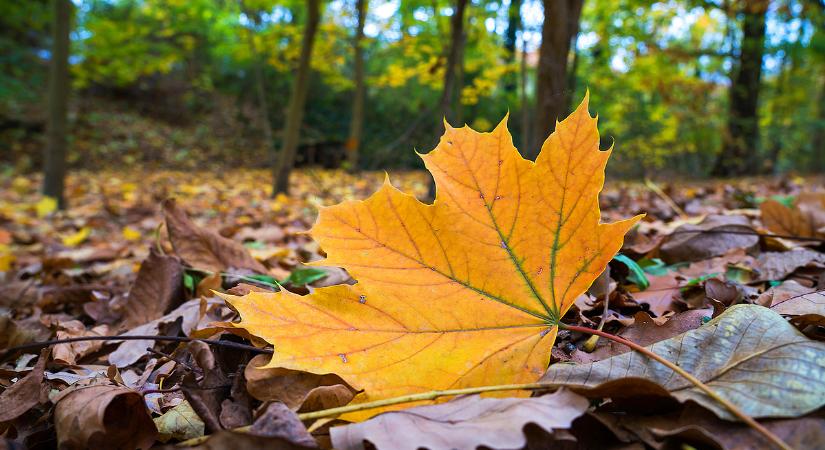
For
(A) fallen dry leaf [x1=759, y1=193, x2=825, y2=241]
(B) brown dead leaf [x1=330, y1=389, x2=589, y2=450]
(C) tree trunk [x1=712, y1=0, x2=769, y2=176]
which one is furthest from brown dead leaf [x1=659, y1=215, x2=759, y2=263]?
(C) tree trunk [x1=712, y1=0, x2=769, y2=176]

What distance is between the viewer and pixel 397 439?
569 millimetres

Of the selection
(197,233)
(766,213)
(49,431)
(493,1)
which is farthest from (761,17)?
(49,431)

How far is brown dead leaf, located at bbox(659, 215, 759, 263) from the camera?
140 cm

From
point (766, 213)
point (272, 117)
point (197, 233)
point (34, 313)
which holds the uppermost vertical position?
point (272, 117)

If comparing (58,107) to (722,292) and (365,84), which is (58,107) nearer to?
(722,292)

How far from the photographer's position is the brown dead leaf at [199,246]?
1447 millimetres

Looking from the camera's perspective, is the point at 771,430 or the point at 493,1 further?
the point at 493,1

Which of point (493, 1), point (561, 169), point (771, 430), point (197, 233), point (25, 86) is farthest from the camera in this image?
point (25, 86)

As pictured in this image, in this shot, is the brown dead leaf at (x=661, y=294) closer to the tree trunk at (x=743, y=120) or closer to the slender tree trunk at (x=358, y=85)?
the slender tree trunk at (x=358, y=85)

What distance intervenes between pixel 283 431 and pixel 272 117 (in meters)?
13.5

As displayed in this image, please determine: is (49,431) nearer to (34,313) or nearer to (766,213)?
(34,313)

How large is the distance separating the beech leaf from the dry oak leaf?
0.10 meters

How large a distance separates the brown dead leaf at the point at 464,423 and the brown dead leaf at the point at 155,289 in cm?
91

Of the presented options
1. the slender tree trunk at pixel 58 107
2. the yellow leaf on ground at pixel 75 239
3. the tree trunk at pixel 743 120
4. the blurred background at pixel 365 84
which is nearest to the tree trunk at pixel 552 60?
the blurred background at pixel 365 84
